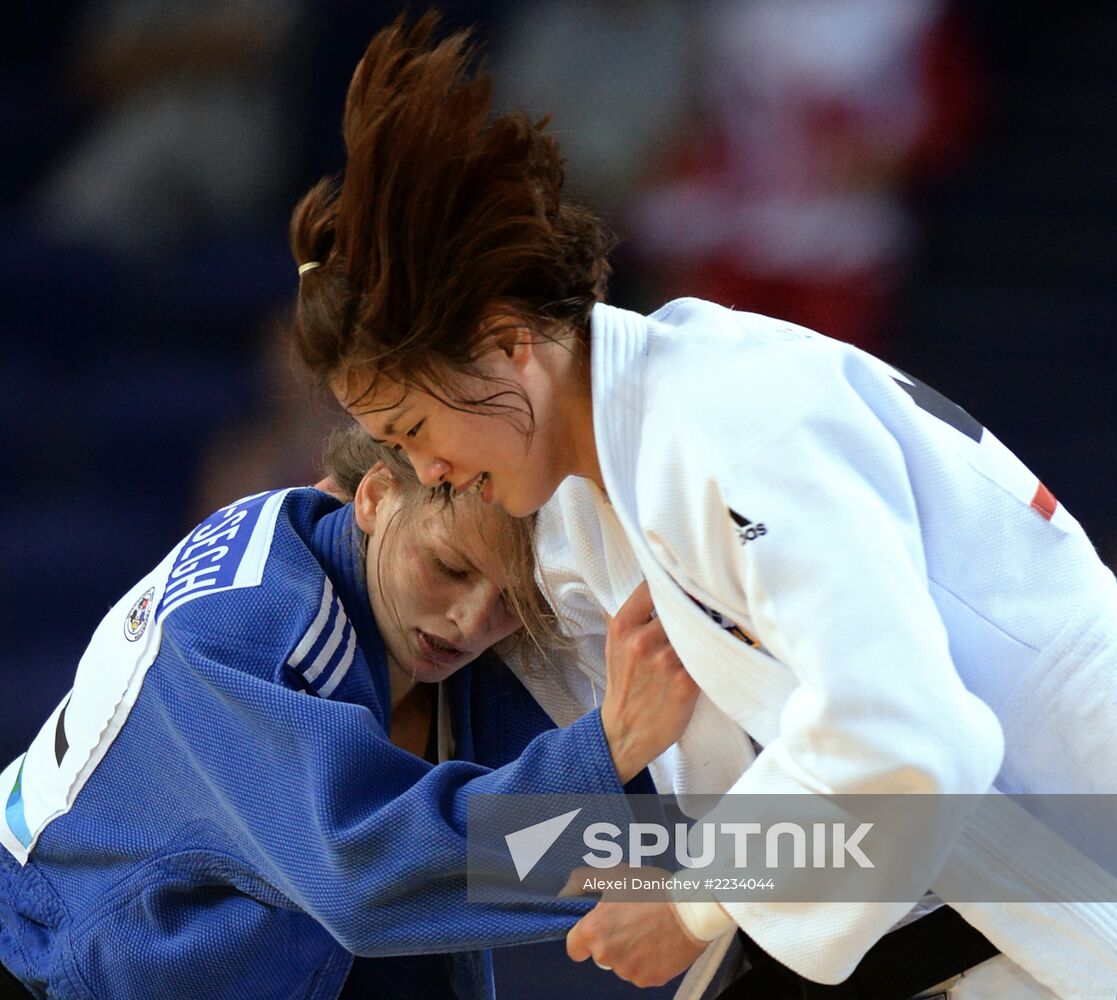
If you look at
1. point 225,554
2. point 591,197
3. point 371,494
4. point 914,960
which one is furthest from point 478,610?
point 591,197

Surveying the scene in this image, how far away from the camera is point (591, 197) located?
353 centimetres

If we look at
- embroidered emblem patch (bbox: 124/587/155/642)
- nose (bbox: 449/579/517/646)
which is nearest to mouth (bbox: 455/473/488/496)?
nose (bbox: 449/579/517/646)

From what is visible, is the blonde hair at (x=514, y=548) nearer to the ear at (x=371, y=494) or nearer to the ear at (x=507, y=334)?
the ear at (x=371, y=494)

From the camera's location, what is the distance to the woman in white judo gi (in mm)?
1185

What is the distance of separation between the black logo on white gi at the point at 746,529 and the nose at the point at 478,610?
0.61 m

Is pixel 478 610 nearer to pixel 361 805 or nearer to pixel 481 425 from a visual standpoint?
pixel 361 805

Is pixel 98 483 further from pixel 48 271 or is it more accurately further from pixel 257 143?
pixel 257 143

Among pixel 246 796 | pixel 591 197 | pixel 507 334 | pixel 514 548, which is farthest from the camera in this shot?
pixel 591 197

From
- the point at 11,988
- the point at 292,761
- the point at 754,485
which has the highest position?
the point at 754,485

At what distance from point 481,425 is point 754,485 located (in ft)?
0.94

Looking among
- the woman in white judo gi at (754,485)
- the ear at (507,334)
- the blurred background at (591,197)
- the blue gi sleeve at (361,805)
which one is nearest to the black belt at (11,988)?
the blue gi sleeve at (361,805)

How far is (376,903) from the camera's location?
153 centimetres

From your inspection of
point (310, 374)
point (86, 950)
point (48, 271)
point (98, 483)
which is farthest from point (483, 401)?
point (48, 271)

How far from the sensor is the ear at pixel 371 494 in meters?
1.82
